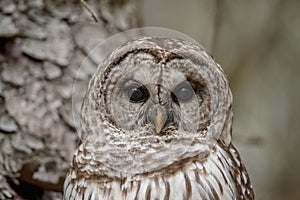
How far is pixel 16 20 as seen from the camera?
2.64m

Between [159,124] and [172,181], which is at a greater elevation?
[159,124]

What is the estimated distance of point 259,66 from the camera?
3.19 metres

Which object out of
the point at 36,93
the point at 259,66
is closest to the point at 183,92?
the point at 36,93

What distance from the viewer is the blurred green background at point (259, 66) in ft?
10.0

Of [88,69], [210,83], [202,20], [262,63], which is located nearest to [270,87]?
[262,63]

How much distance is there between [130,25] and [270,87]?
2.32 feet

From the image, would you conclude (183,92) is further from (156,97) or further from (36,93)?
(36,93)

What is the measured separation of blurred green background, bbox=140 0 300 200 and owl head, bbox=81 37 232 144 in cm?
109

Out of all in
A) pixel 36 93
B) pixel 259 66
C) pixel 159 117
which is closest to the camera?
pixel 159 117

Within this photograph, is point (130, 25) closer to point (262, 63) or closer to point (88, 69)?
point (88, 69)

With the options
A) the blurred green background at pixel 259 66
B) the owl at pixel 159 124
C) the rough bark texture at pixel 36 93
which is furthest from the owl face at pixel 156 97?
the blurred green background at pixel 259 66

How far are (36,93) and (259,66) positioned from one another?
1010 mm

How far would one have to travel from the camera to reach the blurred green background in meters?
3.05

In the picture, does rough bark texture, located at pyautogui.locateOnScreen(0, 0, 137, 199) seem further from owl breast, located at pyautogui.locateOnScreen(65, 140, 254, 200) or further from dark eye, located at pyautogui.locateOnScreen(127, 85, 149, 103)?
dark eye, located at pyautogui.locateOnScreen(127, 85, 149, 103)
